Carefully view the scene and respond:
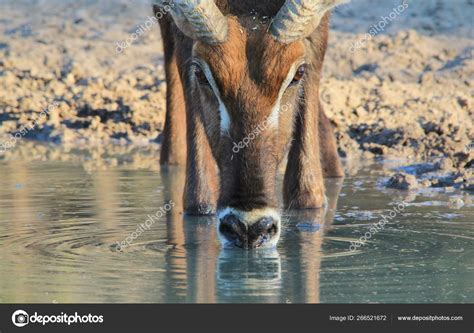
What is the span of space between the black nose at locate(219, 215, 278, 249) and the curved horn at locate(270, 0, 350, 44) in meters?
1.59

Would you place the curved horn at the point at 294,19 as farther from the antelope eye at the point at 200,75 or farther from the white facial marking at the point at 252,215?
the white facial marking at the point at 252,215

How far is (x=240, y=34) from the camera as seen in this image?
9047 millimetres

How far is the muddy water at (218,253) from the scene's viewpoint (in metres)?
7.39

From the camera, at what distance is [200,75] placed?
9.32 m

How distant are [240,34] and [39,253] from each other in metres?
2.25

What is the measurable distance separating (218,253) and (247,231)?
548 mm

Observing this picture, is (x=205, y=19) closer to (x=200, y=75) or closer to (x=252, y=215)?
(x=200, y=75)

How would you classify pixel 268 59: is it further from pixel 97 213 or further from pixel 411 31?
pixel 411 31


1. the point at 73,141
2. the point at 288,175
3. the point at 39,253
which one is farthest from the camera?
the point at 73,141

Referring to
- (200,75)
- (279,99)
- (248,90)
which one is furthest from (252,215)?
(200,75)

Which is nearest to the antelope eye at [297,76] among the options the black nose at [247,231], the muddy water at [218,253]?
the muddy water at [218,253]

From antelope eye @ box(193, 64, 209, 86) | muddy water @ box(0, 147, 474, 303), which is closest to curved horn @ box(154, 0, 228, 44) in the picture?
antelope eye @ box(193, 64, 209, 86)

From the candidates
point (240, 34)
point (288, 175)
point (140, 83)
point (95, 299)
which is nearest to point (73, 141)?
point (140, 83)

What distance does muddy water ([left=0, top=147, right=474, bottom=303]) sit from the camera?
7.39 m
